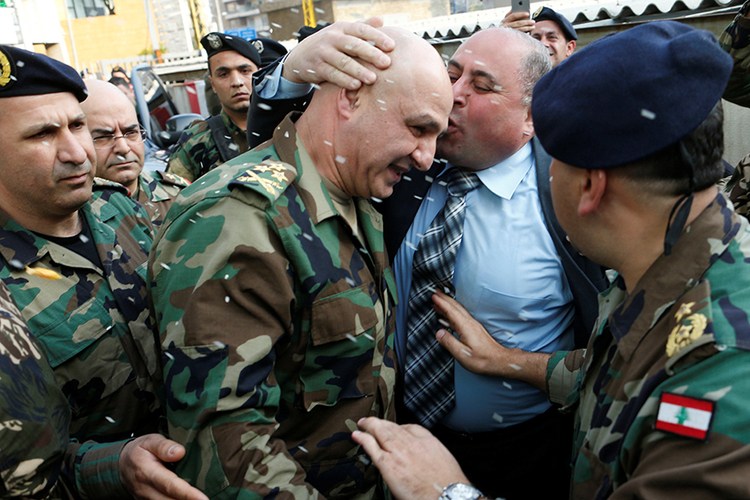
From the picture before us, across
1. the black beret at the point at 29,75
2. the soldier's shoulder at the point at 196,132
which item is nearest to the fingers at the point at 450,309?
A: the black beret at the point at 29,75

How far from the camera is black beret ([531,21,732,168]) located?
51.1 inches

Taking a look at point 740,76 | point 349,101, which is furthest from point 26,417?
point 740,76

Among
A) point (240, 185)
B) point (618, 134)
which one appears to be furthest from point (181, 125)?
point (618, 134)

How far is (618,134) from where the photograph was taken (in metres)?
1.34

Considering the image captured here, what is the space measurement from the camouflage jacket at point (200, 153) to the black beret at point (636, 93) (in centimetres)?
402

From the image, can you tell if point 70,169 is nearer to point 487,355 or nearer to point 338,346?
point 338,346

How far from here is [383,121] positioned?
187cm

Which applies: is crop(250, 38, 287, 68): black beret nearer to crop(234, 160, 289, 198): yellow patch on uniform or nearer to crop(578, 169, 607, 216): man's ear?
crop(234, 160, 289, 198): yellow patch on uniform

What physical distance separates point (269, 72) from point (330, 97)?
0.50 m

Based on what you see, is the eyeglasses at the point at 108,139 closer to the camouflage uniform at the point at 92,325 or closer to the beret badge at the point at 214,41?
the camouflage uniform at the point at 92,325

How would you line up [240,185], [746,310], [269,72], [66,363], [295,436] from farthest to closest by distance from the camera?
[269,72], [66,363], [295,436], [240,185], [746,310]

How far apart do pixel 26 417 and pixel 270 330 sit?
0.62 metres

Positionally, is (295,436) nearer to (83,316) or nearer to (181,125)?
(83,316)

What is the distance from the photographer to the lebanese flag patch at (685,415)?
117cm
